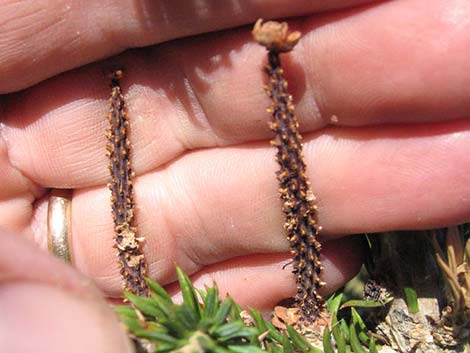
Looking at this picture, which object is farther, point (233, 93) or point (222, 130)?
point (222, 130)

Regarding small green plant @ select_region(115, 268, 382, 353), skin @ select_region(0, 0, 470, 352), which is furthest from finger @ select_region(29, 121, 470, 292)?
small green plant @ select_region(115, 268, 382, 353)

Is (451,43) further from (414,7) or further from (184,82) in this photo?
(184,82)

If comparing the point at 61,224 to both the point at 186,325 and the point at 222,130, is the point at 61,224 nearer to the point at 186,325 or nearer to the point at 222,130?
the point at 222,130

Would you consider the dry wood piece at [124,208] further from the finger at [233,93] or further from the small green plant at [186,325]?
the small green plant at [186,325]

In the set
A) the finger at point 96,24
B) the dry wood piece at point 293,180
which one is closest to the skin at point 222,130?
the finger at point 96,24

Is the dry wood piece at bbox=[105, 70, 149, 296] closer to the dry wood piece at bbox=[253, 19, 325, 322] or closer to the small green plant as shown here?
the dry wood piece at bbox=[253, 19, 325, 322]

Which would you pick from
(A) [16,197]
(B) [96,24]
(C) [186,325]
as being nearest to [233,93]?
(B) [96,24]

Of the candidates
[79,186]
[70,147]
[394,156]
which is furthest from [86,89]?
[394,156]
